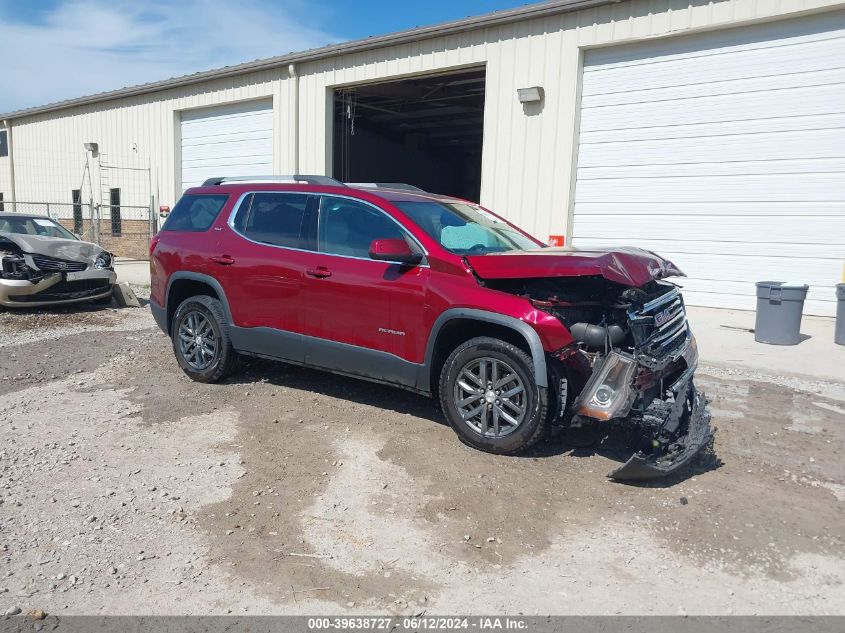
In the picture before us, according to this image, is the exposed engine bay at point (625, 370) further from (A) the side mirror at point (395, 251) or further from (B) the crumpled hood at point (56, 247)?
(B) the crumpled hood at point (56, 247)

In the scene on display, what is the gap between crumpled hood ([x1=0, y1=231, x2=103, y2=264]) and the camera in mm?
9680

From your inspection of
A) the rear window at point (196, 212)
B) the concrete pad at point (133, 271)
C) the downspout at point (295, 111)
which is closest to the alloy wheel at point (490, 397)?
the rear window at point (196, 212)

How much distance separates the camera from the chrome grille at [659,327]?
4227mm

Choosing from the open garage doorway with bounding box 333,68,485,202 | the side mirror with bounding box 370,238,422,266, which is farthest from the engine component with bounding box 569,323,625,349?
the open garage doorway with bounding box 333,68,485,202

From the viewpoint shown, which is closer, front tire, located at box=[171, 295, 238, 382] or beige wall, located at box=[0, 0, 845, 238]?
front tire, located at box=[171, 295, 238, 382]

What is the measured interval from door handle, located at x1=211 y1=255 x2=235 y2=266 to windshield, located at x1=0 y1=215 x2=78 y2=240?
632cm

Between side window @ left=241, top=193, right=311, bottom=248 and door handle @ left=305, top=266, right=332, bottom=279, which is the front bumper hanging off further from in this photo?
side window @ left=241, top=193, right=311, bottom=248

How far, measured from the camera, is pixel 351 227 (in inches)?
210

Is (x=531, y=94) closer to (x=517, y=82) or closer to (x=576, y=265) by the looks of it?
(x=517, y=82)

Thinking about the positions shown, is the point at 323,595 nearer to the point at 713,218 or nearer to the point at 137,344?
the point at 137,344

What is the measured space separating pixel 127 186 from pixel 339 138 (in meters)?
7.42

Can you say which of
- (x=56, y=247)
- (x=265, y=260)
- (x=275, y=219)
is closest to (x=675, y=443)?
(x=265, y=260)

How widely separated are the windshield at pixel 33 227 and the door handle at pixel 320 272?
7.47 meters

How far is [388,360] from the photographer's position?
498 centimetres
